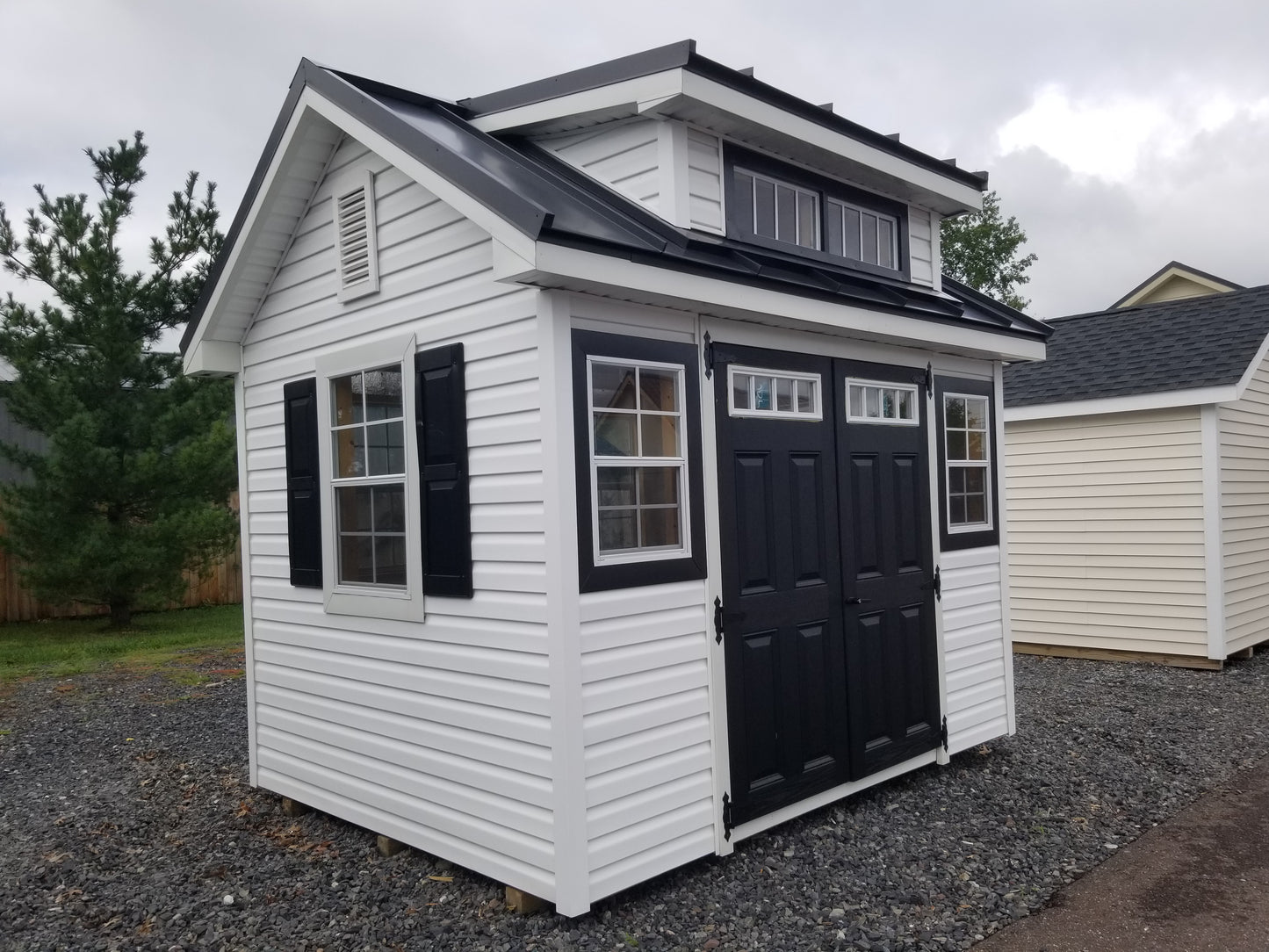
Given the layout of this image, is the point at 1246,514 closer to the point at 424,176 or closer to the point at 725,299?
the point at 725,299

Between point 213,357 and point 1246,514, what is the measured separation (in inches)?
371

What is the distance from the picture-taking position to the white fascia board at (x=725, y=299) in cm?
379

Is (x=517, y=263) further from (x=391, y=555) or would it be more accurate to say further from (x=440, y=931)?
(x=440, y=931)

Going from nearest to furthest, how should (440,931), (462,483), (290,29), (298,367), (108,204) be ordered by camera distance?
(440,931) → (462,483) → (298,367) → (290,29) → (108,204)

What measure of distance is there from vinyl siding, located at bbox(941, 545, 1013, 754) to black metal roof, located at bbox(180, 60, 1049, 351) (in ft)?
5.18

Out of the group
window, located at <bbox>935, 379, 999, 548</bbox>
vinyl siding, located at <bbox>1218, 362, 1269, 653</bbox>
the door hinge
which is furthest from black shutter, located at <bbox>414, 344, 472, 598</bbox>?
vinyl siding, located at <bbox>1218, 362, 1269, 653</bbox>

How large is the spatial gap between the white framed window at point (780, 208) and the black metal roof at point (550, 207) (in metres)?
0.20

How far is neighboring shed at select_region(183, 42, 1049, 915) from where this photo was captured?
161 inches

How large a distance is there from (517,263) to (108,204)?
438 inches

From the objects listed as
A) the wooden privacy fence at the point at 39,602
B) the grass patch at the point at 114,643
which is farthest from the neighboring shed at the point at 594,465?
the wooden privacy fence at the point at 39,602

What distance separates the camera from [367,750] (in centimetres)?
505

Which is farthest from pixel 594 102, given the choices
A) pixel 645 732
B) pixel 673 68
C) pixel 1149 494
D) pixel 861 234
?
pixel 1149 494

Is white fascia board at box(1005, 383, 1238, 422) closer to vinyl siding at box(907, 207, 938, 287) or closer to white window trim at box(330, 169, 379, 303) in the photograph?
vinyl siding at box(907, 207, 938, 287)

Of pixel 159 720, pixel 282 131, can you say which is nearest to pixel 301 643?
pixel 282 131
